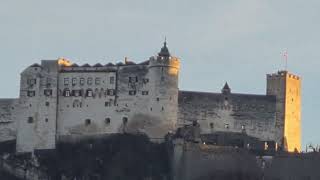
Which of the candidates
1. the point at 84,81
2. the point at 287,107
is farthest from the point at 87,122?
the point at 287,107

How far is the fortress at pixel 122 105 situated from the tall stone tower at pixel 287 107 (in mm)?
112

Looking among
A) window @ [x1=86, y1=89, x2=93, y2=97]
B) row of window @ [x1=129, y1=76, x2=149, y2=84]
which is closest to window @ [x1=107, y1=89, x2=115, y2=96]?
window @ [x1=86, y1=89, x2=93, y2=97]

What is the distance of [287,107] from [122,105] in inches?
524

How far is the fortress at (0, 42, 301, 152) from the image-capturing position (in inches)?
5699

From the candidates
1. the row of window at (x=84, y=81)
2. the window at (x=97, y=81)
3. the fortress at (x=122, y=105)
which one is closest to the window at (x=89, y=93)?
the fortress at (x=122, y=105)

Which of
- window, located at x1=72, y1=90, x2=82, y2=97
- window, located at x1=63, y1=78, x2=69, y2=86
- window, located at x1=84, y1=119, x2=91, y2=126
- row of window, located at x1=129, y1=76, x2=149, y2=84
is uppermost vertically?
row of window, located at x1=129, y1=76, x2=149, y2=84

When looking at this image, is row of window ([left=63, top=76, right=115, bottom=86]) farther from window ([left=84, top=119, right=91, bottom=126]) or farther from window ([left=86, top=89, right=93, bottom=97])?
window ([left=84, top=119, right=91, bottom=126])

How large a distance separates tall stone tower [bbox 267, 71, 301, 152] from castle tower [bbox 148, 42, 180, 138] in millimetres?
8420

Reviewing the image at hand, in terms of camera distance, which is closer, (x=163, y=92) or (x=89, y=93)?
(x=163, y=92)

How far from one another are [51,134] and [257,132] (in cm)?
1619

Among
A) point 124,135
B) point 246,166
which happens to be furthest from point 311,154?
point 124,135

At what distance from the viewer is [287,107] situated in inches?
5817

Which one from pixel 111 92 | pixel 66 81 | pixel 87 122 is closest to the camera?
pixel 87 122

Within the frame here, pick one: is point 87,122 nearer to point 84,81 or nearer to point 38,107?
point 84,81
